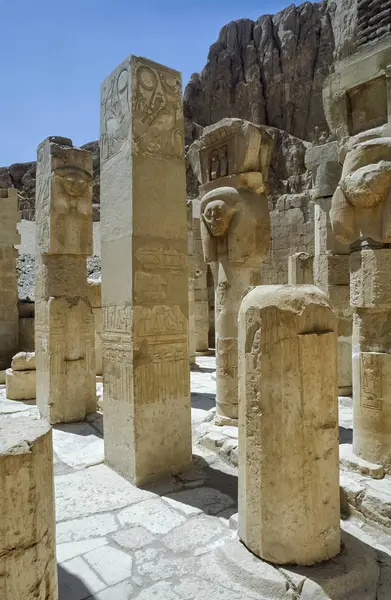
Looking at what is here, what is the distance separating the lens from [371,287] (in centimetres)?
347

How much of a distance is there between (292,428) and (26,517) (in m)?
1.46

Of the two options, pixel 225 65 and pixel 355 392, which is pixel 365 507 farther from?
pixel 225 65

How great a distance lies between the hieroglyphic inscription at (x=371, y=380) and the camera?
3480 mm

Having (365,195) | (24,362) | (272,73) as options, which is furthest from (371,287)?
(272,73)

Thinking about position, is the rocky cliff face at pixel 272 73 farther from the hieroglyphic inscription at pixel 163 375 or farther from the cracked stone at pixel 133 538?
→ the cracked stone at pixel 133 538

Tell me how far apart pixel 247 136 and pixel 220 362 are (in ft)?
8.95

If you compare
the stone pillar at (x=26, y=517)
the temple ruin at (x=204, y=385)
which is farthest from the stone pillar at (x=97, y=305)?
the stone pillar at (x=26, y=517)

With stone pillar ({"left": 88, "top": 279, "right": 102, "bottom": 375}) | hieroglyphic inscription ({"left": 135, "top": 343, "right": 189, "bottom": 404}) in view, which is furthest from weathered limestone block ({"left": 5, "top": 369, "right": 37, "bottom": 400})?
hieroglyphic inscription ({"left": 135, "top": 343, "right": 189, "bottom": 404})

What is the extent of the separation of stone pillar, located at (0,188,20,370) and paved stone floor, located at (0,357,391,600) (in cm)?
568

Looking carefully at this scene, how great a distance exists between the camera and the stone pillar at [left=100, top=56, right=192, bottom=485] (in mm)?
3781

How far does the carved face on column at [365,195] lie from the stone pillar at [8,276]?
26.1 ft

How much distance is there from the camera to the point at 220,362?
525 centimetres

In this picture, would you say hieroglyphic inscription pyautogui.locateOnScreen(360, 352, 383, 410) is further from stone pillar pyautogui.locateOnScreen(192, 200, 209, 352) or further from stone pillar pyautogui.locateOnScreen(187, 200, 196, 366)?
stone pillar pyautogui.locateOnScreen(192, 200, 209, 352)

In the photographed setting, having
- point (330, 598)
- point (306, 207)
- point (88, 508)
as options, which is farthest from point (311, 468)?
point (306, 207)
